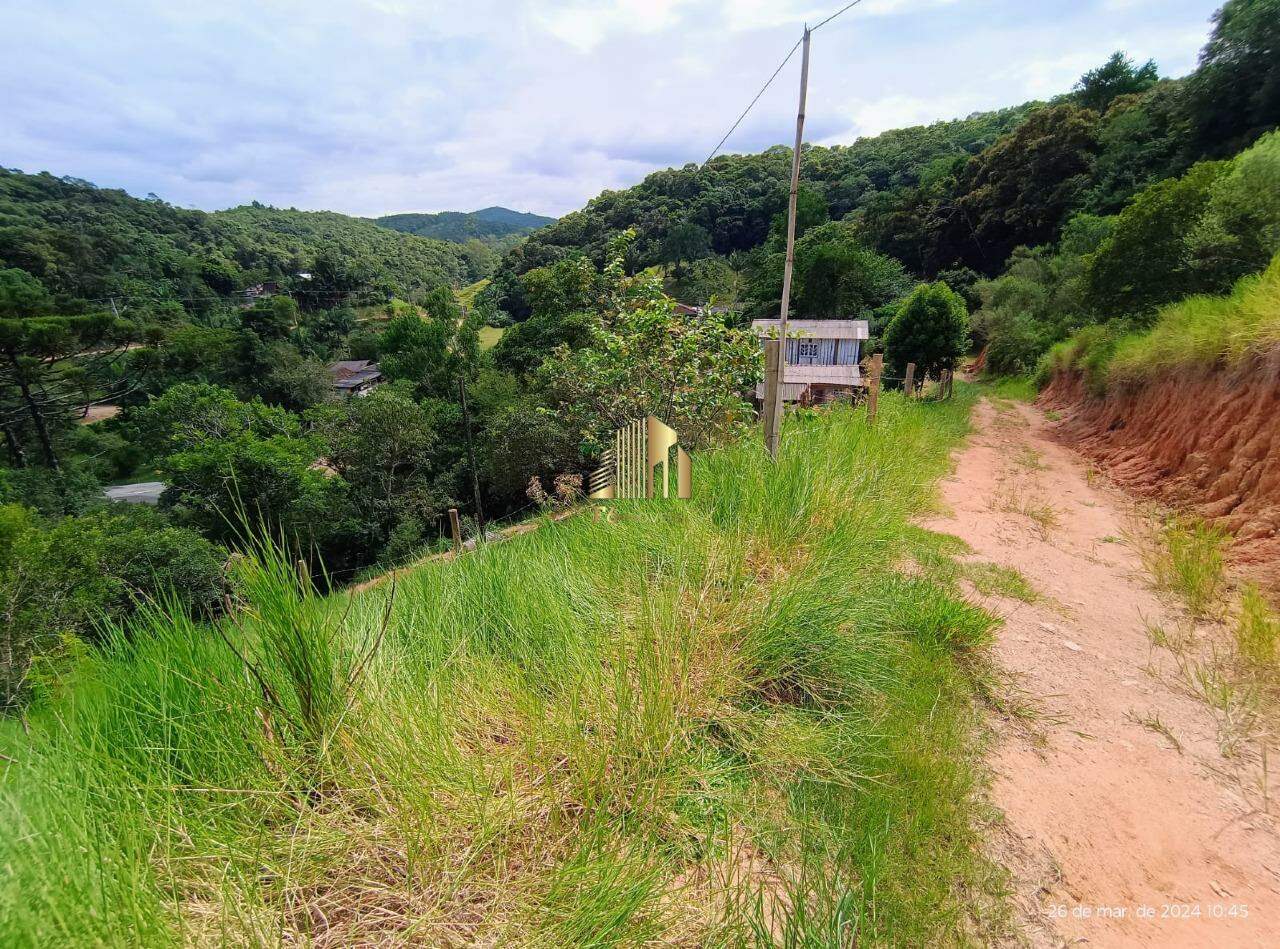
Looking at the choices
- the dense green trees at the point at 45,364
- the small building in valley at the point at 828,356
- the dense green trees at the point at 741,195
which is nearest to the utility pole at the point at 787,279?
the small building in valley at the point at 828,356

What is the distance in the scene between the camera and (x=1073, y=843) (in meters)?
2.09

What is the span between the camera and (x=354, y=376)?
4391cm

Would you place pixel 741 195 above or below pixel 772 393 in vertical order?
above

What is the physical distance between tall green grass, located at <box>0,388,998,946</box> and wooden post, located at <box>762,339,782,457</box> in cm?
160

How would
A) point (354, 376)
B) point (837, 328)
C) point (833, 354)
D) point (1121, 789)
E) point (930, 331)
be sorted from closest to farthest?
point (1121, 789) < point (930, 331) < point (837, 328) < point (833, 354) < point (354, 376)

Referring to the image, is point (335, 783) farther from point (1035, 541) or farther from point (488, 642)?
point (1035, 541)

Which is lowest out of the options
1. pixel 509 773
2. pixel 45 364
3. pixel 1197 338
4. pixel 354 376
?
pixel 354 376

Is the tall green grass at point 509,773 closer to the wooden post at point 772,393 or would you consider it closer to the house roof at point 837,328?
the wooden post at point 772,393

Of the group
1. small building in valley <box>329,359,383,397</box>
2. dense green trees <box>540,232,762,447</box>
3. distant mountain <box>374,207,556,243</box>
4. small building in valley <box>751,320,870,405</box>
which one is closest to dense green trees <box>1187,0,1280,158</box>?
small building in valley <box>751,320,870,405</box>

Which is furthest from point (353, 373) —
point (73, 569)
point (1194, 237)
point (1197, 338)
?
point (1197, 338)

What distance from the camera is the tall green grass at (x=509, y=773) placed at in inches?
48.0

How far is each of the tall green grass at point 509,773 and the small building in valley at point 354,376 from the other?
1673 inches

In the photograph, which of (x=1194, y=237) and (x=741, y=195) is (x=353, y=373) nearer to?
(x=741, y=195)

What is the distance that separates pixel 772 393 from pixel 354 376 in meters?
48.1
